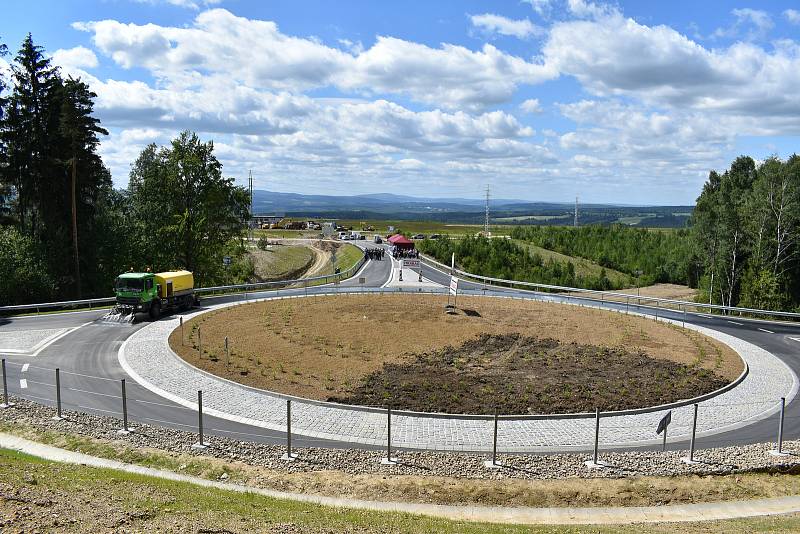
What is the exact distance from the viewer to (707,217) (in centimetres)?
5638

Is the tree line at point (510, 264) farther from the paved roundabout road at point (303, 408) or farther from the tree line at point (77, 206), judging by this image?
the paved roundabout road at point (303, 408)

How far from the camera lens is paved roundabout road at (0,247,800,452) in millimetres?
16062

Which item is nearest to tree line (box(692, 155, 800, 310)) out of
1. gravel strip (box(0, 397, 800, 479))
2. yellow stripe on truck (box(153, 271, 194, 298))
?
gravel strip (box(0, 397, 800, 479))

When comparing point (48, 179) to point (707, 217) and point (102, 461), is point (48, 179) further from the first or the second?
point (707, 217)

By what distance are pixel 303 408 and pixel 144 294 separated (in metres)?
19.1

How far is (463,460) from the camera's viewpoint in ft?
46.2

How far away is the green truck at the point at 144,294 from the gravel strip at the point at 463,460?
1794 cm

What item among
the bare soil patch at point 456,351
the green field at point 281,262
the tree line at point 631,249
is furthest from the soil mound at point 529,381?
the green field at point 281,262

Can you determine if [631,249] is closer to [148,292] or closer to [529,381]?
[529,381]

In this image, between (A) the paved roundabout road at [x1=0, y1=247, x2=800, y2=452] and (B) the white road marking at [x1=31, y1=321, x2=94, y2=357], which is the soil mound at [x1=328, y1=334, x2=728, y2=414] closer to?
(A) the paved roundabout road at [x1=0, y1=247, x2=800, y2=452]

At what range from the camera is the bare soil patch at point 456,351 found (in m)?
20.7

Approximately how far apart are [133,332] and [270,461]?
19589mm

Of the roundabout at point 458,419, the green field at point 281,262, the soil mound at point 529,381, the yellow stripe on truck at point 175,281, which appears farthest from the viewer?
the green field at point 281,262

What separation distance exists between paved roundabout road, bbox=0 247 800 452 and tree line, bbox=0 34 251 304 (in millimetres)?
14867
